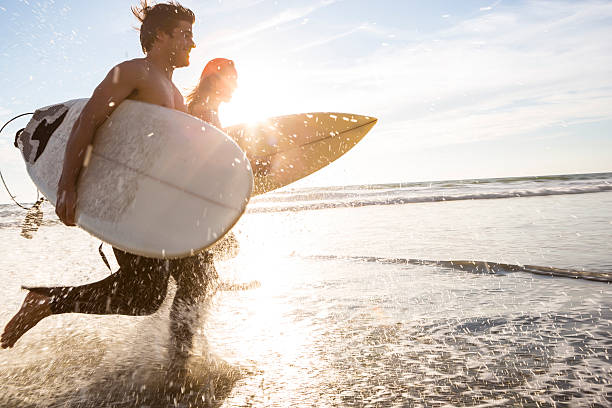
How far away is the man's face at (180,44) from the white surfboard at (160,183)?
27cm

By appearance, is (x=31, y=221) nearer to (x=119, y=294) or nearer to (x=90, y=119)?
(x=119, y=294)

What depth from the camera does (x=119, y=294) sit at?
241 cm

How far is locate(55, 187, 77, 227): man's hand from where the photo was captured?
2.24 m

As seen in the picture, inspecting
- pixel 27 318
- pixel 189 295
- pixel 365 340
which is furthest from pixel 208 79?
pixel 365 340

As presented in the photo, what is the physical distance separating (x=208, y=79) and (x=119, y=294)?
1887mm

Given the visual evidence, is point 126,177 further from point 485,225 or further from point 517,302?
point 485,225

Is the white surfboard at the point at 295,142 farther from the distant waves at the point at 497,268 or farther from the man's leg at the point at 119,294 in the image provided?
the man's leg at the point at 119,294

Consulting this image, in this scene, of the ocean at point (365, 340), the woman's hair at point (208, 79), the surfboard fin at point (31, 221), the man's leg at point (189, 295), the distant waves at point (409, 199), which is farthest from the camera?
the distant waves at point (409, 199)

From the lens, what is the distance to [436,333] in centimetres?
264

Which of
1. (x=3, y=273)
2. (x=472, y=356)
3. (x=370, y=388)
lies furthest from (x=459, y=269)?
(x=3, y=273)

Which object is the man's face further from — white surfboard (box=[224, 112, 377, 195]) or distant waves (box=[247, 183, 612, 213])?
distant waves (box=[247, 183, 612, 213])

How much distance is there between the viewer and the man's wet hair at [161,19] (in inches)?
94.5

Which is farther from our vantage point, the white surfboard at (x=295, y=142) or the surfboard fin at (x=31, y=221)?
the white surfboard at (x=295, y=142)

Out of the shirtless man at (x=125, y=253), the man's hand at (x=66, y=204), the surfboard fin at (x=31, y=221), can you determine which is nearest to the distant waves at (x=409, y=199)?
the surfboard fin at (x=31, y=221)
